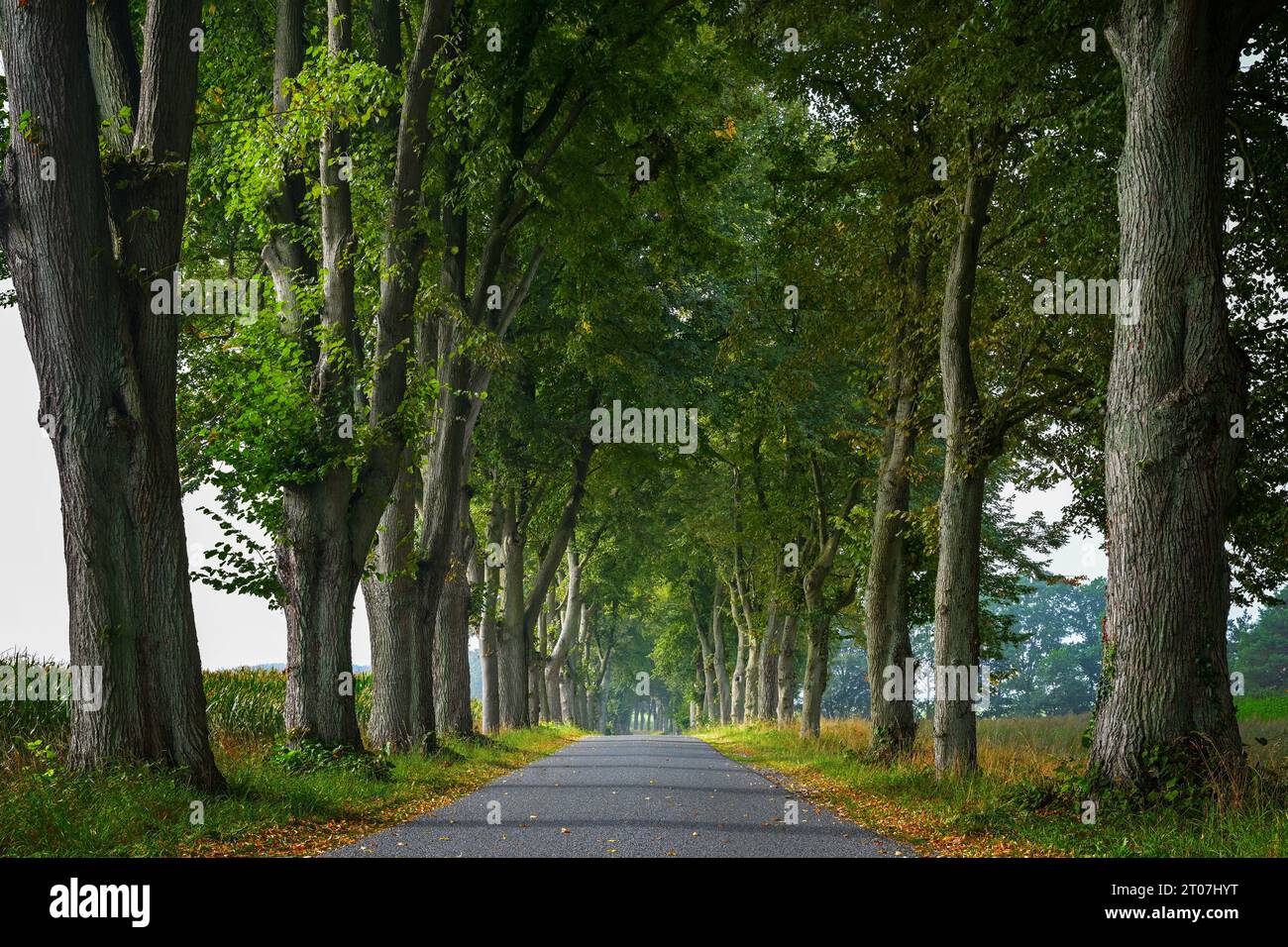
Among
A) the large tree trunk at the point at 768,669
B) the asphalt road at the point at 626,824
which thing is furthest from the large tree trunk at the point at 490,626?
the asphalt road at the point at 626,824

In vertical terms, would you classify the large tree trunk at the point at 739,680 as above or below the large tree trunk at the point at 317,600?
below

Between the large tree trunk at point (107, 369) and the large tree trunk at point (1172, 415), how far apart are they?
8147mm

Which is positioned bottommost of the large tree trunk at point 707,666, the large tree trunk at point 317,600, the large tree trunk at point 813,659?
the large tree trunk at point 707,666

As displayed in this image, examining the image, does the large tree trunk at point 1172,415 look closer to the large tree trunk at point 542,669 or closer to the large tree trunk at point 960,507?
the large tree trunk at point 960,507

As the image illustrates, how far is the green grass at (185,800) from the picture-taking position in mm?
7480

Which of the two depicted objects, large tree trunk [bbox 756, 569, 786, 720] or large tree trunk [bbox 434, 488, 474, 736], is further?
large tree trunk [bbox 756, 569, 786, 720]

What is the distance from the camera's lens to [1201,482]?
30.8 ft

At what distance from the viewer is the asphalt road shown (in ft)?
27.6

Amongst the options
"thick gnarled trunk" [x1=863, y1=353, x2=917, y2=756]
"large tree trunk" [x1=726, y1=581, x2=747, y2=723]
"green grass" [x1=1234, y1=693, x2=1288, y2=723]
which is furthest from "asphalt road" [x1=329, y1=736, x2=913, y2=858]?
"large tree trunk" [x1=726, y1=581, x2=747, y2=723]

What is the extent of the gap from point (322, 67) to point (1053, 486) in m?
11.9

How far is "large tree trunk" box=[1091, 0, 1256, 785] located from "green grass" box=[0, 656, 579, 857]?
6.82 m

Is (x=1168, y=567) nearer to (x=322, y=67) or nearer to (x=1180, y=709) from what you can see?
(x=1180, y=709)

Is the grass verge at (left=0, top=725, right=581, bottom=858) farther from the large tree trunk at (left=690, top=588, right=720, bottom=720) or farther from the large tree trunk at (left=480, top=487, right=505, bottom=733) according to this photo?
the large tree trunk at (left=690, top=588, right=720, bottom=720)
